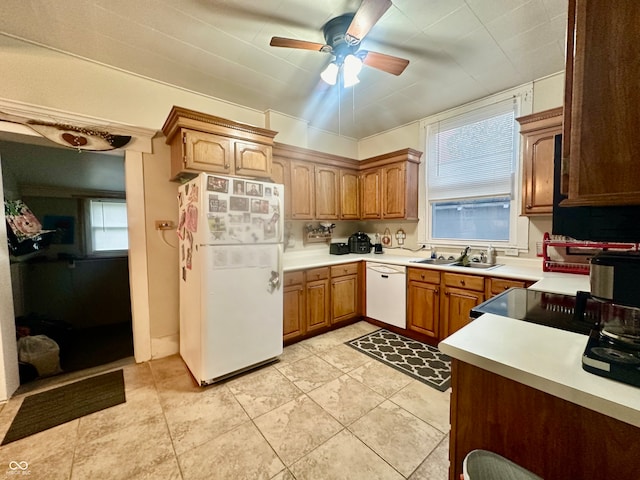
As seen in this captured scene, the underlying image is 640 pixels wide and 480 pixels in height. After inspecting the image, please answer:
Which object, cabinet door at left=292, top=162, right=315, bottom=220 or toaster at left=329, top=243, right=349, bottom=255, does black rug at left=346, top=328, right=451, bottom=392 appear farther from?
cabinet door at left=292, top=162, right=315, bottom=220

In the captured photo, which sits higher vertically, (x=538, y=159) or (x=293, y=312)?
(x=538, y=159)

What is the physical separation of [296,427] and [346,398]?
0.46 metres

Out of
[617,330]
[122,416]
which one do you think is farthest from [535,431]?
[122,416]

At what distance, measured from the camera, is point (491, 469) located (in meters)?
0.67

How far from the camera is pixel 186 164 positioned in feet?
7.38

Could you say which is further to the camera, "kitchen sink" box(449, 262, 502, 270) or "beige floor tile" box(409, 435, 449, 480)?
"kitchen sink" box(449, 262, 502, 270)

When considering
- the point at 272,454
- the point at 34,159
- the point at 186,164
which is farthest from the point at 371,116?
the point at 34,159

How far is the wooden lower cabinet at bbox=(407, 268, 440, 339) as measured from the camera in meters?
2.74

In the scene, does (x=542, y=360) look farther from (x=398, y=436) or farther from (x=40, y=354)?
(x=40, y=354)

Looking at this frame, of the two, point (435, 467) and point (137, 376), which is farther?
point (137, 376)

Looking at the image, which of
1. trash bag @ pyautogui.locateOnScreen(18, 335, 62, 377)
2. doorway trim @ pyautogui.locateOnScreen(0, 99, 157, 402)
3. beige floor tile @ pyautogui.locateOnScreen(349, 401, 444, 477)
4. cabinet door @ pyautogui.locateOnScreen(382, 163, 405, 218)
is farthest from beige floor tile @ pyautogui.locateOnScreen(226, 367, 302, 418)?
cabinet door @ pyautogui.locateOnScreen(382, 163, 405, 218)

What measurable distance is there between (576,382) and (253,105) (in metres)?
3.37

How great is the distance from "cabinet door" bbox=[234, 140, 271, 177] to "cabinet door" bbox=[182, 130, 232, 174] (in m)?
0.09

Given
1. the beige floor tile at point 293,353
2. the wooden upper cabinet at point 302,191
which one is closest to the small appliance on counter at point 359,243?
the wooden upper cabinet at point 302,191
